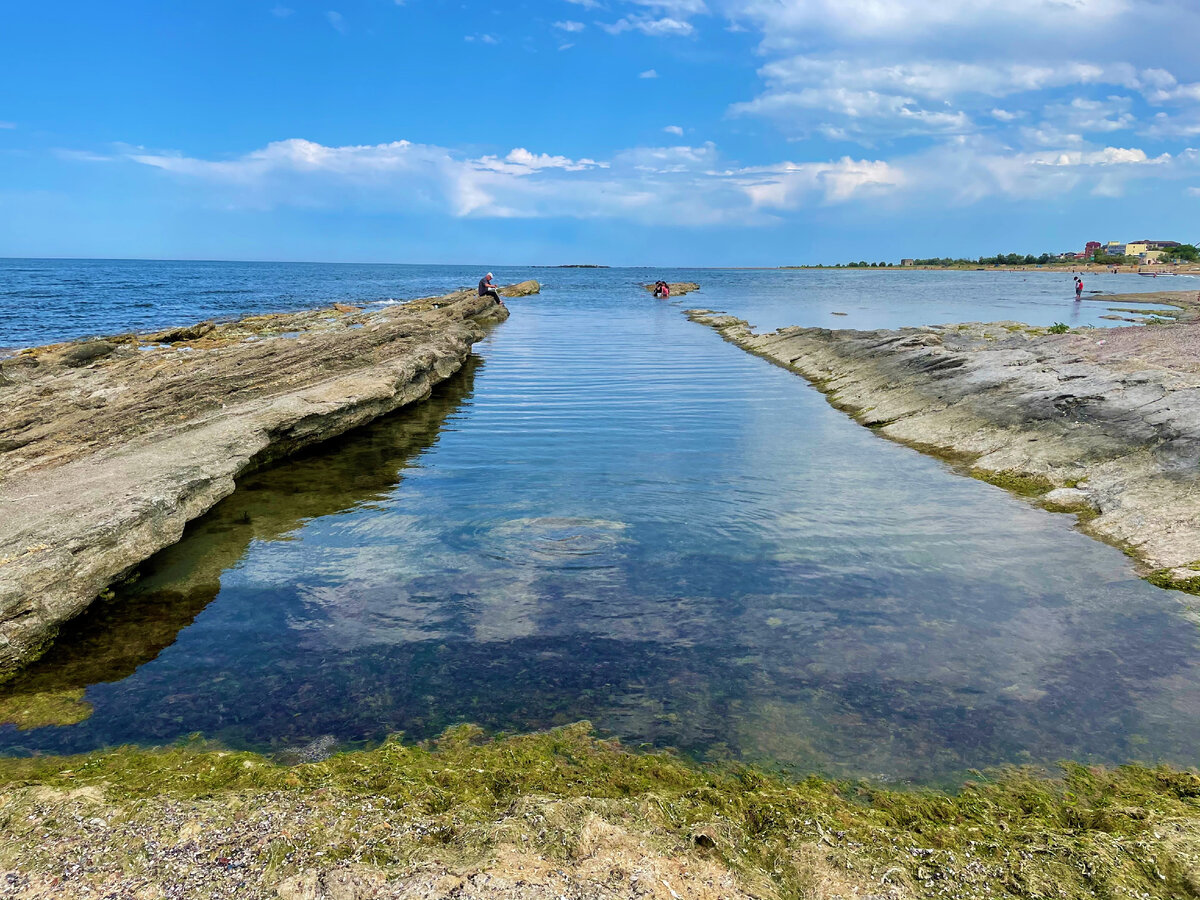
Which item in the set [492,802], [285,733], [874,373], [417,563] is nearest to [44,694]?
[285,733]

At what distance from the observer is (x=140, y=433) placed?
1246 cm

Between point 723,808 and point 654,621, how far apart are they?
9.35 feet

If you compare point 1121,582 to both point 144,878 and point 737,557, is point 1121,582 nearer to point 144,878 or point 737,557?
point 737,557

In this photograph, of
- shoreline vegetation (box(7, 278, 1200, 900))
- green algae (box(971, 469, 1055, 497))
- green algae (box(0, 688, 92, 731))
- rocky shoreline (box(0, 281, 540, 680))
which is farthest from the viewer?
green algae (box(971, 469, 1055, 497))

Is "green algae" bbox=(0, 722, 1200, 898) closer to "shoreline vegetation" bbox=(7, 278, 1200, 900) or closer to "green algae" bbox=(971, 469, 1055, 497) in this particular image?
"shoreline vegetation" bbox=(7, 278, 1200, 900)

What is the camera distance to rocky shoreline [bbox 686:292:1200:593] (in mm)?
9508

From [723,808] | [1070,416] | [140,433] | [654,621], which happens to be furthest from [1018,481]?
[140,433]

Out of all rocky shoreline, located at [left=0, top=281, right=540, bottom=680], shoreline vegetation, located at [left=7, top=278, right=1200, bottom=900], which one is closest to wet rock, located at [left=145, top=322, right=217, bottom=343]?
rocky shoreline, located at [left=0, top=281, right=540, bottom=680]

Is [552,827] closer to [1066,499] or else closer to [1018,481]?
[1066,499]

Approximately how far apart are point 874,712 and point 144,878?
5.28 metres

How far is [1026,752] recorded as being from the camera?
5344 millimetres

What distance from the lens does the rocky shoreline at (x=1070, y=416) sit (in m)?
9.51

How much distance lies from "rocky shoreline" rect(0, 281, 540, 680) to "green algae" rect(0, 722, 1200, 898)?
2760mm

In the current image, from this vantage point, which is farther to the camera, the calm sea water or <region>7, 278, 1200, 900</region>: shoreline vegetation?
the calm sea water
